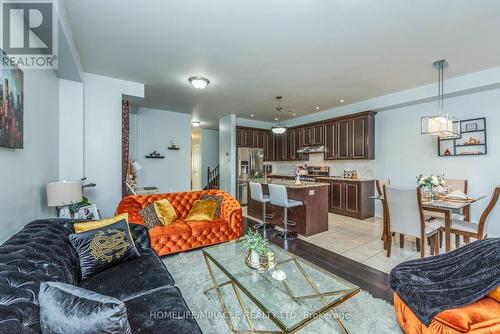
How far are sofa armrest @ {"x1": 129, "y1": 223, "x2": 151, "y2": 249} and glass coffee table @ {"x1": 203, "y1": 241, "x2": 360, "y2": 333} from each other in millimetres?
693

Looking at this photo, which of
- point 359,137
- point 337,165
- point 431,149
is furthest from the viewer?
point 337,165

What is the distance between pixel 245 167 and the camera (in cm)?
713

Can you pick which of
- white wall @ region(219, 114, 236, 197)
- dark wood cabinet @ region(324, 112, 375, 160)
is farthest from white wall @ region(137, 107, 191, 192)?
dark wood cabinet @ region(324, 112, 375, 160)

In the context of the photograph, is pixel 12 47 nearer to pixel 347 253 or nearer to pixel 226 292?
pixel 226 292

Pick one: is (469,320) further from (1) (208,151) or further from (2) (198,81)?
(1) (208,151)

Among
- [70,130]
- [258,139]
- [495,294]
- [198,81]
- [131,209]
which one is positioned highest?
[198,81]

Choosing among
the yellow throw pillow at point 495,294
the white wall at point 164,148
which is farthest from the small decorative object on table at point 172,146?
the yellow throw pillow at point 495,294

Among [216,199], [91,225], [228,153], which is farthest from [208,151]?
[91,225]

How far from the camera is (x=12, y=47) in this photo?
77.3 inches

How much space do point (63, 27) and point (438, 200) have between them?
4.98 metres

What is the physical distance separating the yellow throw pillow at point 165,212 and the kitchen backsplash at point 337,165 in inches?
190

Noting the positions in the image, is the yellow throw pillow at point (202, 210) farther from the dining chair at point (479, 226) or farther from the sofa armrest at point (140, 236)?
the dining chair at point (479, 226)

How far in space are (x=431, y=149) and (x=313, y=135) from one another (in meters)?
2.84

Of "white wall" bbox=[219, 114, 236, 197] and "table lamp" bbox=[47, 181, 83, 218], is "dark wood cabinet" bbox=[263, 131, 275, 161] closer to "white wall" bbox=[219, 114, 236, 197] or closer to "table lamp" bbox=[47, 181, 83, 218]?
"white wall" bbox=[219, 114, 236, 197]
